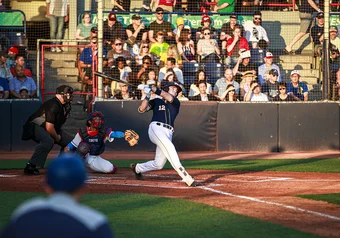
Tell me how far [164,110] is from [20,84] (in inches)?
311

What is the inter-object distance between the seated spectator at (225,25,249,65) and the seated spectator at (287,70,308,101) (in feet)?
4.72

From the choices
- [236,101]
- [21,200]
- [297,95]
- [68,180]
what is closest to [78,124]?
[236,101]

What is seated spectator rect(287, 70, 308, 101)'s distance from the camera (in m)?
18.7

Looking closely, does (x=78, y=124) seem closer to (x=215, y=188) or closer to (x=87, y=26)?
(x=87, y=26)

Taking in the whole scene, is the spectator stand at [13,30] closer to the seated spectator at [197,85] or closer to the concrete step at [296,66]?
the seated spectator at [197,85]

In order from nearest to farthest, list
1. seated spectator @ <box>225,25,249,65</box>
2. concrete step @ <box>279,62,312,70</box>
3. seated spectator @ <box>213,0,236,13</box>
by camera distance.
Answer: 1. seated spectator @ <box>225,25,249,65</box>
2. concrete step @ <box>279,62,312,70</box>
3. seated spectator @ <box>213,0,236,13</box>

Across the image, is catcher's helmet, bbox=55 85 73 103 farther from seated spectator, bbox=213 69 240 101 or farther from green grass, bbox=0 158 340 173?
seated spectator, bbox=213 69 240 101

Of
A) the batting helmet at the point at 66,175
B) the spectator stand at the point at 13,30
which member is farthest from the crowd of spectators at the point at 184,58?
the batting helmet at the point at 66,175

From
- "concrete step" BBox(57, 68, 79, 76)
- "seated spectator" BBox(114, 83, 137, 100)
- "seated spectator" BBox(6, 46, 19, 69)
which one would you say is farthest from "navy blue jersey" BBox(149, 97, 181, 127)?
"concrete step" BBox(57, 68, 79, 76)

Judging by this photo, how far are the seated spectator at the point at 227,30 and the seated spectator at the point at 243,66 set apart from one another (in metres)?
0.48

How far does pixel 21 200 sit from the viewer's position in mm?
A: 9883

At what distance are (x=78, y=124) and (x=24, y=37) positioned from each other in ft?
9.43

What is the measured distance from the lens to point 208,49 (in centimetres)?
1903

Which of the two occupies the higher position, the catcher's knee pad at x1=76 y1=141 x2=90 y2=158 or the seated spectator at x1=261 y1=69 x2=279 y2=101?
the seated spectator at x1=261 y1=69 x2=279 y2=101
